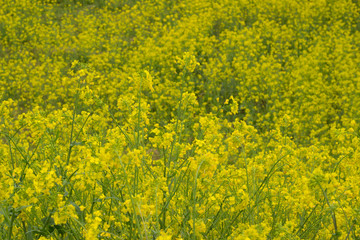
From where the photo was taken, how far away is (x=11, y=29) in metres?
8.91

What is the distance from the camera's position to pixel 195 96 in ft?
9.11

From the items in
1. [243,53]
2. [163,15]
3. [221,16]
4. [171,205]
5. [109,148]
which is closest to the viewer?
[109,148]

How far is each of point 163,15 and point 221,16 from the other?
1581mm

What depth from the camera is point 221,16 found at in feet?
28.4

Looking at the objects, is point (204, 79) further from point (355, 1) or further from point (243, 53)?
point (355, 1)

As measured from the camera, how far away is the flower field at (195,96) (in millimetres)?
2373

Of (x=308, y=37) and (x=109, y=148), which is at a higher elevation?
(x=109, y=148)

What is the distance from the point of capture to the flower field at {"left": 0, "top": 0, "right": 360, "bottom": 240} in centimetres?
237

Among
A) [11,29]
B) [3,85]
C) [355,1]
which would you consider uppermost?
[355,1]

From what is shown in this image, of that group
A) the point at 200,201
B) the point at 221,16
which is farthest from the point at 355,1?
the point at 200,201

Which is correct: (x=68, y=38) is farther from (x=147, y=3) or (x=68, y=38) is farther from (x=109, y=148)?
(x=109, y=148)

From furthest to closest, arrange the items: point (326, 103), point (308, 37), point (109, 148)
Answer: point (308, 37)
point (326, 103)
point (109, 148)

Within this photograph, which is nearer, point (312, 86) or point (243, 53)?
point (312, 86)

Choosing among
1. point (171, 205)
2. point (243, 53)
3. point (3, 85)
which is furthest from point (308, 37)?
point (171, 205)
